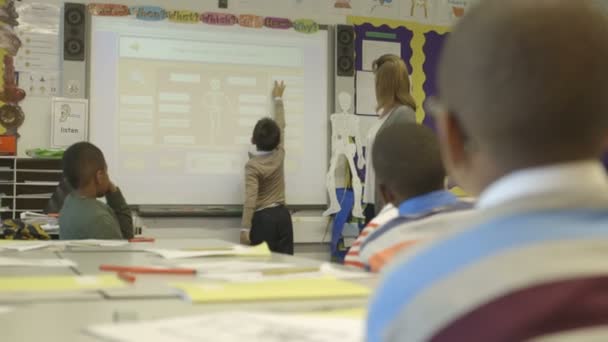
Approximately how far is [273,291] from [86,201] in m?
1.73

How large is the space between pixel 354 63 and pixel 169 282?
153 inches

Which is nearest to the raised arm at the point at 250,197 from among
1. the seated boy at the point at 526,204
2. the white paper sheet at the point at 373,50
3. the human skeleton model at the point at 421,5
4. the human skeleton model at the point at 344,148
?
the human skeleton model at the point at 344,148

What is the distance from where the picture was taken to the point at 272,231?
14.8 ft

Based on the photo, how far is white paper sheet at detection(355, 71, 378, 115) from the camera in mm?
5039

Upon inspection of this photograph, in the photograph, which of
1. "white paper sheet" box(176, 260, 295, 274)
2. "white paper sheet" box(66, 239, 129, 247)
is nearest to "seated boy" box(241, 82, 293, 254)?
"white paper sheet" box(66, 239, 129, 247)

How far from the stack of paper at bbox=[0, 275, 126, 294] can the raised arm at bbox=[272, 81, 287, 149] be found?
350 cm

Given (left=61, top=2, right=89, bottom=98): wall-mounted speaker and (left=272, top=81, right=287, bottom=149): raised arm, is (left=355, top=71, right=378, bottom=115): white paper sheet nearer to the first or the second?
(left=272, top=81, right=287, bottom=149): raised arm

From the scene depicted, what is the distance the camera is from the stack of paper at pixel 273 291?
107 centimetres

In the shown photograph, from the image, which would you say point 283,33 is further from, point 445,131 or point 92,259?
point 445,131

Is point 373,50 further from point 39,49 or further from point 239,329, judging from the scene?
point 239,329

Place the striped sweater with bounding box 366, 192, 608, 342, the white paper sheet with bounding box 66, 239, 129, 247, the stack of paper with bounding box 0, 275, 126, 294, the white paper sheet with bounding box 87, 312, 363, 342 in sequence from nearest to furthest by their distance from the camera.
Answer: the striped sweater with bounding box 366, 192, 608, 342 → the white paper sheet with bounding box 87, 312, 363, 342 → the stack of paper with bounding box 0, 275, 126, 294 → the white paper sheet with bounding box 66, 239, 129, 247

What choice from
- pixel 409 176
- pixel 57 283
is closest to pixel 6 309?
pixel 57 283

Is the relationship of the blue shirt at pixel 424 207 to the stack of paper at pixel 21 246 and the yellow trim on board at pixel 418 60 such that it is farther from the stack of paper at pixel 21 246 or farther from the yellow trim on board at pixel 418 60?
the yellow trim on board at pixel 418 60

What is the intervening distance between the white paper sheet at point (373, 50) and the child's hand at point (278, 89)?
63cm
